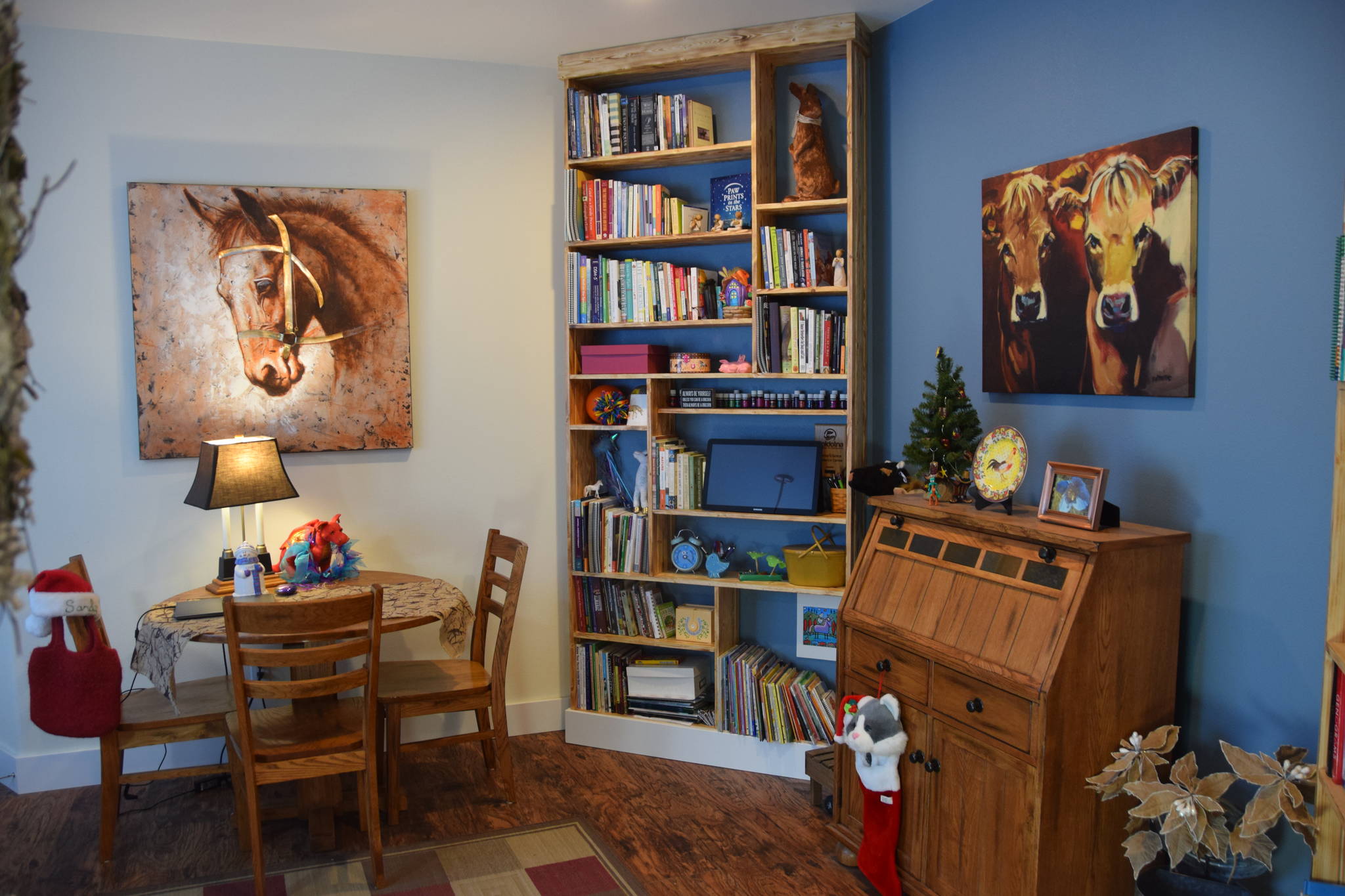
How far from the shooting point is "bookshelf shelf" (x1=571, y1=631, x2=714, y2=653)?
375cm

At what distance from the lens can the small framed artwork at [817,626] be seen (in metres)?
3.55

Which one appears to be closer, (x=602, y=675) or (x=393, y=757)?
(x=393, y=757)

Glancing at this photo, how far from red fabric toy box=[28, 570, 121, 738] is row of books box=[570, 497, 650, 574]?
1.67 metres

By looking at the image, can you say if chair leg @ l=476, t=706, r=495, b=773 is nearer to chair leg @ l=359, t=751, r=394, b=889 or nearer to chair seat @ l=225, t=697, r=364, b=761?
chair seat @ l=225, t=697, r=364, b=761

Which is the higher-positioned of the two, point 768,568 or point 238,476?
point 238,476

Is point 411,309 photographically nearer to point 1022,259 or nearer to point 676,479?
point 676,479

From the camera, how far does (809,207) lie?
11.4 feet

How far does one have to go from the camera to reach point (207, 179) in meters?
3.65

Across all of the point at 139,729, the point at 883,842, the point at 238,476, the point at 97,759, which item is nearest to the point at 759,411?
the point at 883,842

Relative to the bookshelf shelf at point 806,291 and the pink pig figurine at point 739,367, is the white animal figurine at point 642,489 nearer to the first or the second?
the pink pig figurine at point 739,367

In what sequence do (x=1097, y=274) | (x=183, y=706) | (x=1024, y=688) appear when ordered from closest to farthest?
(x=1024, y=688) → (x=1097, y=274) → (x=183, y=706)

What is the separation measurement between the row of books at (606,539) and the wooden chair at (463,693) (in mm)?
365

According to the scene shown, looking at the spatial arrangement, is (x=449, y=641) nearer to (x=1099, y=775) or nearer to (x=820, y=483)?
(x=820, y=483)

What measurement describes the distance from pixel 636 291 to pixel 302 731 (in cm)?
201
